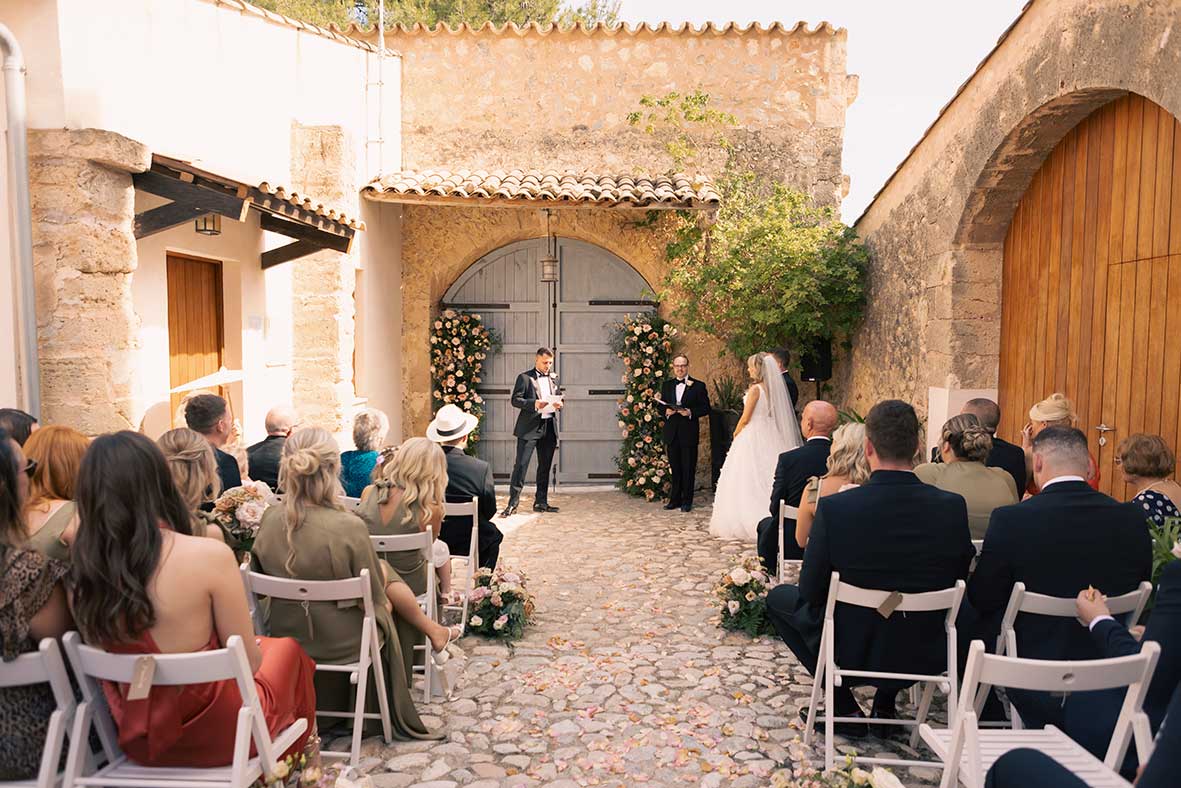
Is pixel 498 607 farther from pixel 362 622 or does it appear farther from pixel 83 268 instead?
pixel 83 268

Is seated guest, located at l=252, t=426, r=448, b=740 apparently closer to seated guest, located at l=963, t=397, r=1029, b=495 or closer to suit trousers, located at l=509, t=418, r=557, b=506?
seated guest, located at l=963, t=397, r=1029, b=495

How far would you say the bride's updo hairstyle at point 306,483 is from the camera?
3.50m

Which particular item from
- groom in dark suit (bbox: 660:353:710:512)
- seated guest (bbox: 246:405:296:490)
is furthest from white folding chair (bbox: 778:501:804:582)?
groom in dark suit (bbox: 660:353:710:512)

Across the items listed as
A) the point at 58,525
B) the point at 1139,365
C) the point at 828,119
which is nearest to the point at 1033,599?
the point at 1139,365

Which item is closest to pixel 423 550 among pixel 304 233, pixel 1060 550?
pixel 1060 550

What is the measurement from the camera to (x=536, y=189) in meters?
9.16

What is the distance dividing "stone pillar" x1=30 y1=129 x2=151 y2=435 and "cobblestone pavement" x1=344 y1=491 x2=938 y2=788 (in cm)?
248

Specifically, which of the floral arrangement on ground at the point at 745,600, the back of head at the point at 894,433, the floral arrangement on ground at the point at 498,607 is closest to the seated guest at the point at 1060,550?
the back of head at the point at 894,433

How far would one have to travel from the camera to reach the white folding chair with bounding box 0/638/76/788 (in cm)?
247

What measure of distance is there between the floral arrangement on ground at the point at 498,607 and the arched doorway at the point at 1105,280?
142 inches

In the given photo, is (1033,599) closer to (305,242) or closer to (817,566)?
(817,566)

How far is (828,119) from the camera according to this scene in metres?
10.5

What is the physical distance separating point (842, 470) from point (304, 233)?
4620 mm

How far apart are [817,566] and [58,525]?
2745mm
